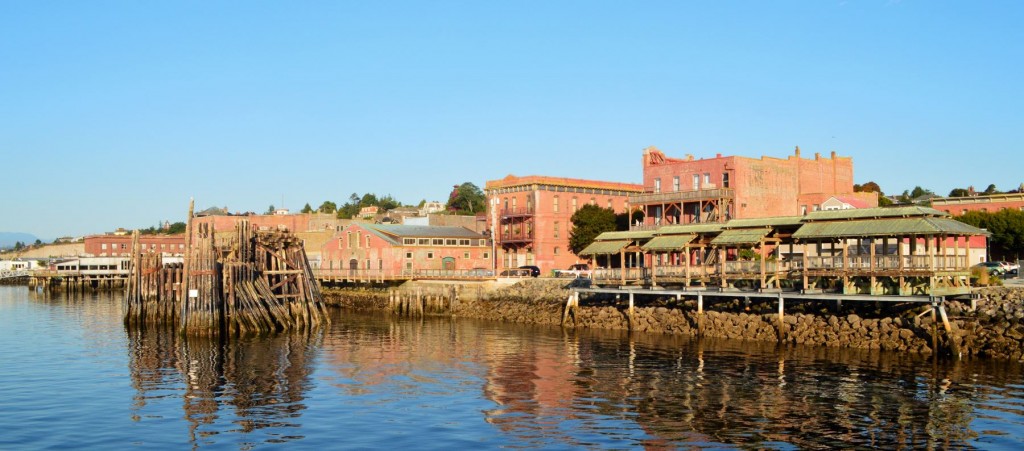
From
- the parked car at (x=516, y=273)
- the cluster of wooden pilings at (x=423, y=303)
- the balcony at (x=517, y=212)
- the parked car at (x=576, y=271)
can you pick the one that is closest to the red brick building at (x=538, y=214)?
the balcony at (x=517, y=212)

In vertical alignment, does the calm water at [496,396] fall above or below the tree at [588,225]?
below

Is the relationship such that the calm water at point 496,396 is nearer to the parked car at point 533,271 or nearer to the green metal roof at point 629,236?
the green metal roof at point 629,236

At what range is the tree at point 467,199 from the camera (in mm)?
169500

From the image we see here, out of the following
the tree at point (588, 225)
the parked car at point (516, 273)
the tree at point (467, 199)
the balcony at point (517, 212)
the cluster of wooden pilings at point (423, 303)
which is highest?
the tree at point (467, 199)

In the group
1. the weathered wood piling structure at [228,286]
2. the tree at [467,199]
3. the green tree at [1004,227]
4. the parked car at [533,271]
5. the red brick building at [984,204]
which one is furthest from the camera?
the tree at [467,199]

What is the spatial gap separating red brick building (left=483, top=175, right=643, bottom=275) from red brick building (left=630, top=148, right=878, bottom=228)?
338 inches

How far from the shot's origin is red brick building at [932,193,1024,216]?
282 feet

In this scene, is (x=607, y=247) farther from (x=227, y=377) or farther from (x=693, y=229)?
(x=227, y=377)

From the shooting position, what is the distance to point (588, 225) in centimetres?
8344

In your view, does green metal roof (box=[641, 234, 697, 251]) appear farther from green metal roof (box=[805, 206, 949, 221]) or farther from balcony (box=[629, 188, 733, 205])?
balcony (box=[629, 188, 733, 205])

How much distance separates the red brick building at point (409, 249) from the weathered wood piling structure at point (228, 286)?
2100 centimetres

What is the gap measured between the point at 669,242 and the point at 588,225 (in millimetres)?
29692

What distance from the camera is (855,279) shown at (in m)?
44.3

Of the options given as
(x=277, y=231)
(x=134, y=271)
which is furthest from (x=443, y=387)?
(x=134, y=271)
